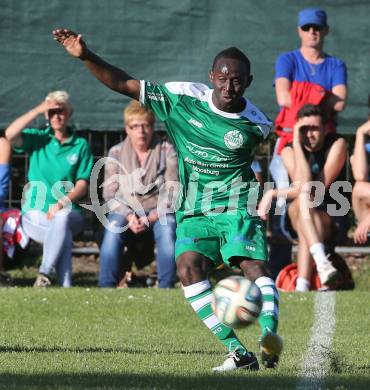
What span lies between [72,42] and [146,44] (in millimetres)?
5729

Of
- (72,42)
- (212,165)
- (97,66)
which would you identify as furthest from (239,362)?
(72,42)

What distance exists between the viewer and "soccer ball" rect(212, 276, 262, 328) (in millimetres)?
6082

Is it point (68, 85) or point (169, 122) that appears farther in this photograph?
point (68, 85)

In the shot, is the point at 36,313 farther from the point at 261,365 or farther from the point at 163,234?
the point at 261,365

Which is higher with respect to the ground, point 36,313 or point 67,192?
point 67,192

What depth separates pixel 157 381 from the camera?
5566 mm

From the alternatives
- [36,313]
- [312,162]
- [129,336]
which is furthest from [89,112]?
[129,336]

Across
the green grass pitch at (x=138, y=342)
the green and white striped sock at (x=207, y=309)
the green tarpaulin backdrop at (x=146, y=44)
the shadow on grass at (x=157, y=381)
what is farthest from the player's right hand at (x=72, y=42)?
the green tarpaulin backdrop at (x=146, y=44)

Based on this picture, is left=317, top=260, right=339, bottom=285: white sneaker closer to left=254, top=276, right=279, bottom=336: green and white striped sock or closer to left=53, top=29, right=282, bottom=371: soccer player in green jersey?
left=53, top=29, right=282, bottom=371: soccer player in green jersey

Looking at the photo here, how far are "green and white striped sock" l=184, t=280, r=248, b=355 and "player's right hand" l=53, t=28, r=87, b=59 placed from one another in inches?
61.2

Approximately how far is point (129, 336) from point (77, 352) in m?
1.24

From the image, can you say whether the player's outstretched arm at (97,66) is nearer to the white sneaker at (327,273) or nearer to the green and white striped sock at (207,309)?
the green and white striped sock at (207,309)

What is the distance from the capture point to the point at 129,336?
8.13 meters

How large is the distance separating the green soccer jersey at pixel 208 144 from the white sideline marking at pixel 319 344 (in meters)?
1.07
